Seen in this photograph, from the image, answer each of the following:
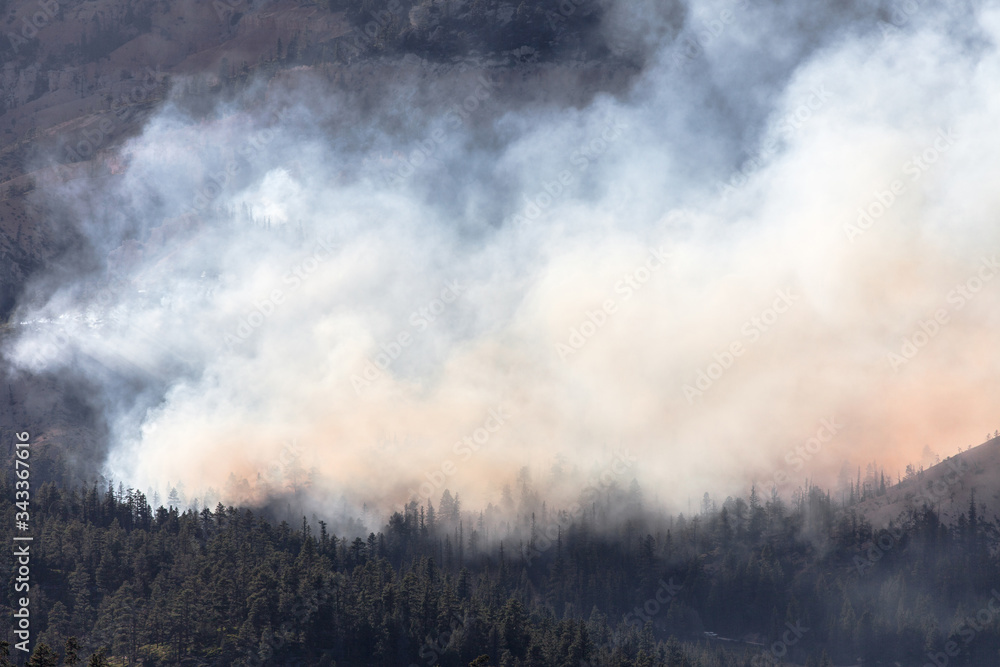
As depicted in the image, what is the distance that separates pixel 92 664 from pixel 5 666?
888cm

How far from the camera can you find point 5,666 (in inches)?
5714

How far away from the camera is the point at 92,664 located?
144 metres
